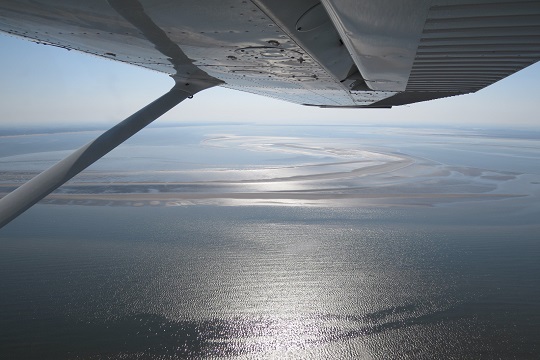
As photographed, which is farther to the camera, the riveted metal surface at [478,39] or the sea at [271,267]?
the sea at [271,267]

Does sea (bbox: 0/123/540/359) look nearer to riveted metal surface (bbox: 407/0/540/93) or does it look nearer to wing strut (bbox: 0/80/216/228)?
wing strut (bbox: 0/80/216/228)

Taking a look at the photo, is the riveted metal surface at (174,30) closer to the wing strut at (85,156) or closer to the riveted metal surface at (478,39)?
the riveted metal surface at (478,39)

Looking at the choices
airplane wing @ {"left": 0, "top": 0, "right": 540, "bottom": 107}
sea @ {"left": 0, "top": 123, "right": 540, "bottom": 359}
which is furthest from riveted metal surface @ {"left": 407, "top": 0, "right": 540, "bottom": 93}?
sea @ {"left": 0, "top": 123, "right": 540, "bottom": 359}

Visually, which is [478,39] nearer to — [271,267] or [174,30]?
[174,30]

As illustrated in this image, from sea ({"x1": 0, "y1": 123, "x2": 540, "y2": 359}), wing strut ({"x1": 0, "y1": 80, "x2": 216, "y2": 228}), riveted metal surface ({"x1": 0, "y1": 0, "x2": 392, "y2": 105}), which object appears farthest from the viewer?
sea ({"x1": 0, "y1": 123, "x2": 540, "y2": 359})

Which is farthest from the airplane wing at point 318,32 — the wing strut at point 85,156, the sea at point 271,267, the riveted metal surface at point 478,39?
the sea at point 271,267

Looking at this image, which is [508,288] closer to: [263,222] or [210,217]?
[263,222]

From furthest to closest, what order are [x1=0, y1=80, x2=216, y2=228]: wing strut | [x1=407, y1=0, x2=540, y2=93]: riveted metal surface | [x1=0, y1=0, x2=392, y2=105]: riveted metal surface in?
[x1=0, y1=80, x2=216, y2=228]: wing strut, [x1=0, y1=0, x2=392, y2=105]: riveted metal surface, [x1=407, y1=0, x2=540, y2=93]: riveted metal surface

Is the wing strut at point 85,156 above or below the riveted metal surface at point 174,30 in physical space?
below
